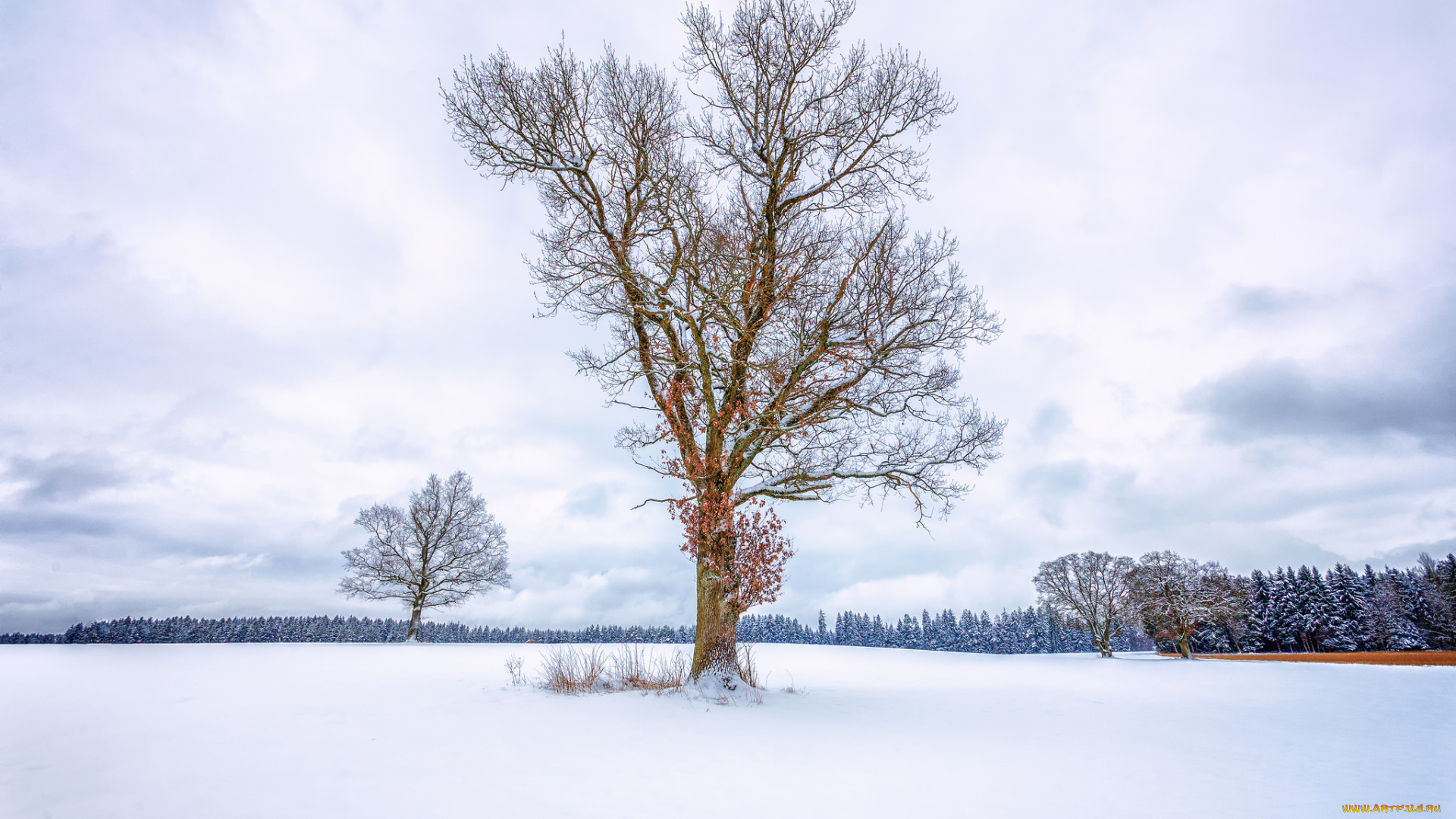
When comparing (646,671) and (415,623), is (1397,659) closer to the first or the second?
(646,671)

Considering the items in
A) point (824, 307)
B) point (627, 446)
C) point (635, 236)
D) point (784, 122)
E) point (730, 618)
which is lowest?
point (730, 618)

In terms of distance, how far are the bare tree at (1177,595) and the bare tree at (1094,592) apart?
69cm

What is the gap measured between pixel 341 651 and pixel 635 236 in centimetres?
1646

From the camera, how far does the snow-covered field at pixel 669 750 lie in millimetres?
3711

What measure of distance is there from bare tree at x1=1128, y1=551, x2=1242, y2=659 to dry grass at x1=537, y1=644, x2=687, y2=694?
33243mm

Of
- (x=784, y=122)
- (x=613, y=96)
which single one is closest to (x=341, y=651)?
(x=613, y=96)

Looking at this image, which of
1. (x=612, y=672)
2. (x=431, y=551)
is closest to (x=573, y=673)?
(x=612, y=672)

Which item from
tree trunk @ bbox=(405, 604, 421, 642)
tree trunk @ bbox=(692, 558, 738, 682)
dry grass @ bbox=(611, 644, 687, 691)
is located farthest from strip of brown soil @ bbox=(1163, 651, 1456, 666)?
tree trunk @ bbox=(405, 604, 421, 642)

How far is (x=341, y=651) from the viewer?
17.5 meters

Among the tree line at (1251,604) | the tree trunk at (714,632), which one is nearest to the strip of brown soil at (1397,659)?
the tree line at (1251,604)

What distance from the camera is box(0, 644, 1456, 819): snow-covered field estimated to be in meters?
3.71

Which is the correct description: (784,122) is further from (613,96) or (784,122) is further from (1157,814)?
(1157,814)

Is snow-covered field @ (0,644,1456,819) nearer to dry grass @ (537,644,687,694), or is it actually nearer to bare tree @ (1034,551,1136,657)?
dry grass @ (537,644,687,694)

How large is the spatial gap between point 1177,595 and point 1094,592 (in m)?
3.96
